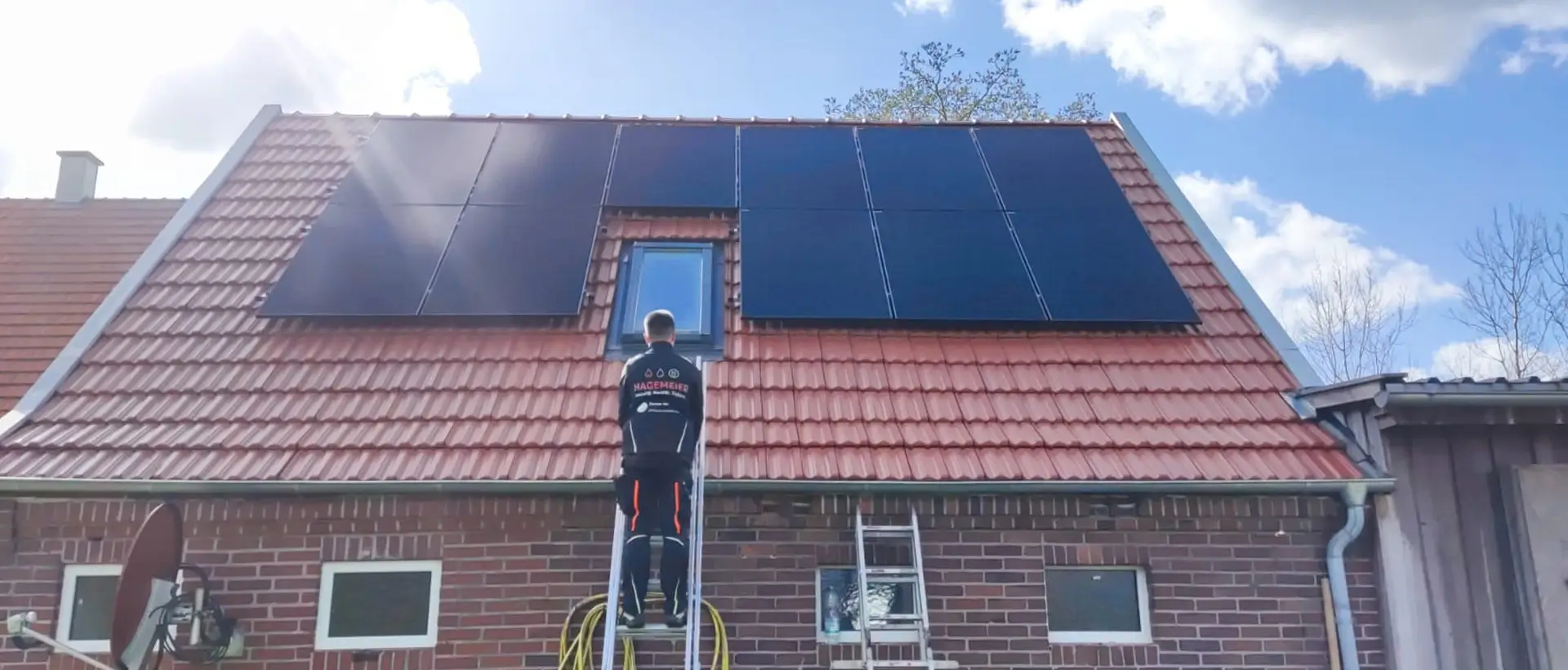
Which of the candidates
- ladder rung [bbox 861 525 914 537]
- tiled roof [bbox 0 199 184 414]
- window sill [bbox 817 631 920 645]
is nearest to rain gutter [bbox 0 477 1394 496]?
ladder rung [bbox 861 525 914 537]

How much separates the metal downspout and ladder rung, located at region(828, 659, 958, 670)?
2069 mm

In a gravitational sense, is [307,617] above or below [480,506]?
below

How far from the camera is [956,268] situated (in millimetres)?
7195

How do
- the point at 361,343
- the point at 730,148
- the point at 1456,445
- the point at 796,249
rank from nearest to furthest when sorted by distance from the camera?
1. the point at 1456,445
2. the point at 361,343
3. the point at 796,249
4. the point at 730,148

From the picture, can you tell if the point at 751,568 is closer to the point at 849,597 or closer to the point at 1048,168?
the point at 849,597

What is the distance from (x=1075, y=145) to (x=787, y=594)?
4972 mm

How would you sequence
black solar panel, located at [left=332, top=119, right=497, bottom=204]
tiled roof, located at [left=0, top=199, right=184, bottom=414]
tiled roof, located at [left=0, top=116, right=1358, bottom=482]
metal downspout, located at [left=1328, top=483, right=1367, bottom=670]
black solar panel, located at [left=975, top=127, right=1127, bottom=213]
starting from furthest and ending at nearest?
tiled roof, located at [left=0, top=199, right=184, bottom=414] → black solar panel, located at [left=975, top=127, right=1127, bottom=213] → black solar panel, located at [left=332, top=119, right=497, bottom=204] → tiled roof, located at [left=0, top=116, right=1358, bottom=482] → metal downspout, located at [left=1328, top=483, right=1367, bottom=670]

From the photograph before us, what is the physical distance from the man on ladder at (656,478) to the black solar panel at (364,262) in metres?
2.38

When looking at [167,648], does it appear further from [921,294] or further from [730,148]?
[730,148]

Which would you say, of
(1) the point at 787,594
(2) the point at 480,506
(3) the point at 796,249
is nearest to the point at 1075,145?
(3) the point at 796,249

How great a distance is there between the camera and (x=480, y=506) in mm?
5609

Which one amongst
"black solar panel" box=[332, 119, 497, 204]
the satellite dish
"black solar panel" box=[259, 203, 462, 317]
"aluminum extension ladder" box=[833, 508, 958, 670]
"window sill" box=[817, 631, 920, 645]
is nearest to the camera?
the satellite dish

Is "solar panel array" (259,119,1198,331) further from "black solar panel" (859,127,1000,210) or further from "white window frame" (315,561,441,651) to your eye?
"white window frame" (315,561,441,651)

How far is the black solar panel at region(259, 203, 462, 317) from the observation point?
265 inches
